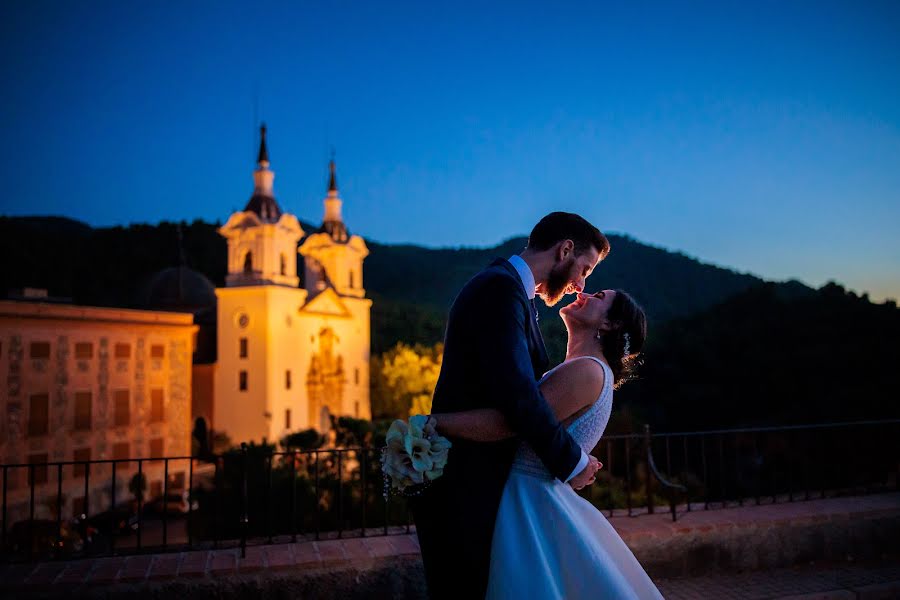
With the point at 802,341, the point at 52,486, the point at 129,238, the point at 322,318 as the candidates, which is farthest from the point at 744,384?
the point at 129,238

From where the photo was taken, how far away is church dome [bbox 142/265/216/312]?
42125 millimetres

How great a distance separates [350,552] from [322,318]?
38.9 metres

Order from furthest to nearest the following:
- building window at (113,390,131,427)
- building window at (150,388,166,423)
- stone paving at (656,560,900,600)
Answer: building window at (150,388,166,423) → building window at (113,390,131,427) → stone paving at (656,560,900,600)

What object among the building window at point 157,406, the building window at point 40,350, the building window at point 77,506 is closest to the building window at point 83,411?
the building window at point 40,350

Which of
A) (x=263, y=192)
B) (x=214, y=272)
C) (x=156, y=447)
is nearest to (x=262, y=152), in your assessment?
(x=263, y=192)

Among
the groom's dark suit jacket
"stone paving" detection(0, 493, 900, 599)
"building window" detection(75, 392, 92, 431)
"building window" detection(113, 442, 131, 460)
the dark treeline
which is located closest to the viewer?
the groom's dark suit jacket

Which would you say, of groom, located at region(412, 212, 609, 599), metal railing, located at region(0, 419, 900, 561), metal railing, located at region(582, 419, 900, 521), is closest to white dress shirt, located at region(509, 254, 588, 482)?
groom, located at region(412, 212, 609, 599)

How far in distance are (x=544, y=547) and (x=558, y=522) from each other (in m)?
0.09

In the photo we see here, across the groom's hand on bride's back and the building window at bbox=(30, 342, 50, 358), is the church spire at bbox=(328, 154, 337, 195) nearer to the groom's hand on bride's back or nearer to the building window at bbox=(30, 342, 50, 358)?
the building window at bbox=(30, 342, 50, 358)

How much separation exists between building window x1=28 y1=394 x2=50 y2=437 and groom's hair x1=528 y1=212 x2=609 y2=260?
29.8 meters

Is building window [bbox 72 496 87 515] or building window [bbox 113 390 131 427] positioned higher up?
building window [bbox 113 390 131 427]

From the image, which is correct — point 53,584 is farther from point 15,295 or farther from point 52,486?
point 15,295

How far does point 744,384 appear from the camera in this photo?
3447 centimetres

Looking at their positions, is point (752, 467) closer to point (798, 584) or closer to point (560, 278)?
point (798, 584)
